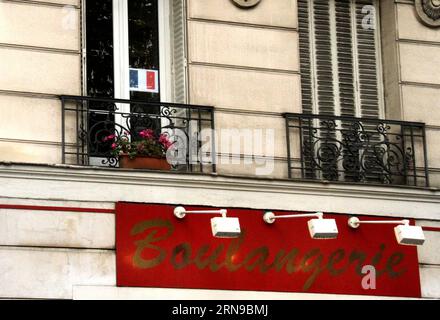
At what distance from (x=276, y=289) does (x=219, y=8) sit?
12.0 ft

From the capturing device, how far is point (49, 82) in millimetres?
16234

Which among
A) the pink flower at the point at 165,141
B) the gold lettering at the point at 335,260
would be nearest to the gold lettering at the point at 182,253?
the pink flower at the point at 165,141

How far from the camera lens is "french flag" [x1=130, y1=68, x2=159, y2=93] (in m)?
17.1

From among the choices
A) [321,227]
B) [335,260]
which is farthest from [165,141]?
[335,260]

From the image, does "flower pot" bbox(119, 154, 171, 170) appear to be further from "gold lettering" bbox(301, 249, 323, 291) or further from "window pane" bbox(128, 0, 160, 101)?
"gold lettering" bbox(301, 249, 323, 291)

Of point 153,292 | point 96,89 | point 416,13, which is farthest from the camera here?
point 416,13

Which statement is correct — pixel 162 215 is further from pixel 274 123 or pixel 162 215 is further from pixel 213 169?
pixel 274 123

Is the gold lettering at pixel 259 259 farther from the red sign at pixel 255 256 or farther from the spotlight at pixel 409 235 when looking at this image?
the spotlight at pixel 409 235

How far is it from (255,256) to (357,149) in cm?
221

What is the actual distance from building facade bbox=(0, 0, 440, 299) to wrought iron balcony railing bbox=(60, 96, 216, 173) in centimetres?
2

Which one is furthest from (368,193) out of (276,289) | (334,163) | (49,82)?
(49,82)

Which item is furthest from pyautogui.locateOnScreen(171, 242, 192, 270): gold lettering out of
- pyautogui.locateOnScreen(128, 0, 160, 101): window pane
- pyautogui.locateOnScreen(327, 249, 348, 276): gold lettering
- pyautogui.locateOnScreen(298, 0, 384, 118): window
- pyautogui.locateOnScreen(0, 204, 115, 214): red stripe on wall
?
pyautogui.locateOnScreen(298, 0, 384, 118): window

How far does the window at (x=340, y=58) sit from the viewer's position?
1798 cm

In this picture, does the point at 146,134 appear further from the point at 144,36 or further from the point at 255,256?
the point at 255,256
